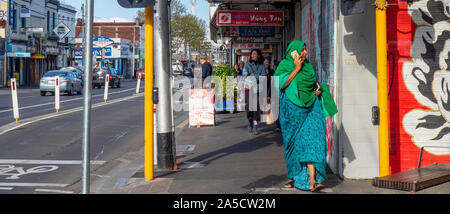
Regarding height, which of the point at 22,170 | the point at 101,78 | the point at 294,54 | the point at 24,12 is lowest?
the point at 22,170

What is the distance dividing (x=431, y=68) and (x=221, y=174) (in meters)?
3.24

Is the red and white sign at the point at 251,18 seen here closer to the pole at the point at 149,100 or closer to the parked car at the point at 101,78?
the pole at the point at 149,100

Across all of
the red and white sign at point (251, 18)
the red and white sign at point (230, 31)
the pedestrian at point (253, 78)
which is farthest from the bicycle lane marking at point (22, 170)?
the red and white sign at point (230, 31)

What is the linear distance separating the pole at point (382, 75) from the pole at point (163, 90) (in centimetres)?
321

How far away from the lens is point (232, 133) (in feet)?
44.7

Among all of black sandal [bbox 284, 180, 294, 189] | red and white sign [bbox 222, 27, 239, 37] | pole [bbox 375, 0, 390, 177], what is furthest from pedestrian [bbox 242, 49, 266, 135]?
red and white sign [bbox 222, 27, 239, 37]

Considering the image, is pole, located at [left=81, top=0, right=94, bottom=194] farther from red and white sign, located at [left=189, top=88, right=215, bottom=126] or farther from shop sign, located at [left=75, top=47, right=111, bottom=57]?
shop sign, located at [left=75, top=47, right=111, bottom=57]

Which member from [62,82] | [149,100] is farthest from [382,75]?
[62,82]

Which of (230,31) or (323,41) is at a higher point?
(230,31)

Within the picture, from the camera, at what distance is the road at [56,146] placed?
8.22 m

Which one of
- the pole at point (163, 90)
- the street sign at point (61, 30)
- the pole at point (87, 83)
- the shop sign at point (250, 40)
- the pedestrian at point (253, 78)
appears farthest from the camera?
the street sign at point (61, 30)

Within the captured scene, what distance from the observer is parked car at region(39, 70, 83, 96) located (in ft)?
106

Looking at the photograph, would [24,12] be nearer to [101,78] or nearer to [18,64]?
[18,64]

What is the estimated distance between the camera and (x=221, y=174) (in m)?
8.34
